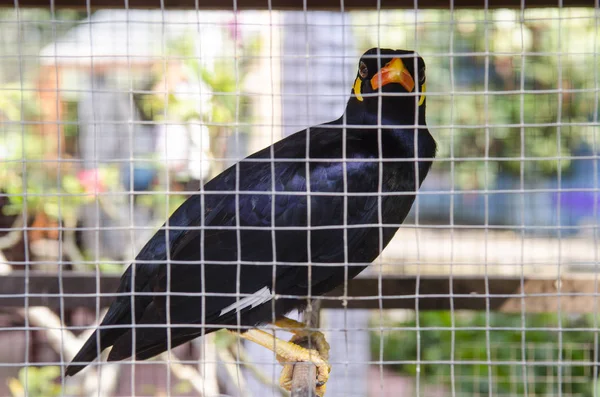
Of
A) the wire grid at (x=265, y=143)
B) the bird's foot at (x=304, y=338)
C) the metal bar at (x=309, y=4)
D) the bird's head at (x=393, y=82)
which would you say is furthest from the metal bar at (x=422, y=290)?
the metal bar at (x=309, y=4)

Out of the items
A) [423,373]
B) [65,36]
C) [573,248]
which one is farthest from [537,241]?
[65,36]

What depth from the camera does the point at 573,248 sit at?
2.97 m

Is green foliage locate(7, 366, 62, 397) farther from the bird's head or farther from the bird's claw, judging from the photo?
the bird's head

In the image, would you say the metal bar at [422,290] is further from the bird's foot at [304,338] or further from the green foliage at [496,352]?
the green foliage at [496,352]

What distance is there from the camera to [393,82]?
1.70 m

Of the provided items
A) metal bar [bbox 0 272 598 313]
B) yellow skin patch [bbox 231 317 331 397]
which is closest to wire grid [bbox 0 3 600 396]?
metal bar [bbox 0 272 598 313]

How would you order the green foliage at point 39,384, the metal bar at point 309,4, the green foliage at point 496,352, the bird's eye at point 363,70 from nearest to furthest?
the metal bar at point 309,4 → the bird's eye at point 363,70 → the green foliage at point 39,384 → the green foliage at point 496,352

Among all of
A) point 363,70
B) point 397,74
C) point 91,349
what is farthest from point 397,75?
point 91,349

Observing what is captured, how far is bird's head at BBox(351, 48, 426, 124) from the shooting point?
5.52 ft

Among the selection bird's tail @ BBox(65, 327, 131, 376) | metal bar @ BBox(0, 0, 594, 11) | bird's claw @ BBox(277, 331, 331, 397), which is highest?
metal bar @ BBox(0, 0, 594, 11)

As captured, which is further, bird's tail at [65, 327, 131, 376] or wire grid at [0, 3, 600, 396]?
wire grid at [0, 3, 600, 396]

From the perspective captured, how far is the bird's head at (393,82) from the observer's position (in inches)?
66.3

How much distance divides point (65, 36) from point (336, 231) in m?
1.33

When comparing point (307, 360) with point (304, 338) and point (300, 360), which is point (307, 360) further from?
point (304, 338)
